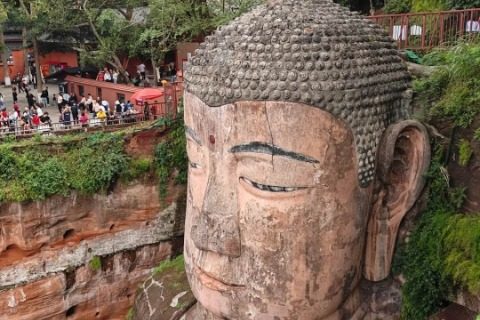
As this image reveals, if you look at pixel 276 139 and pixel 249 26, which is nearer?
pixel 276 139

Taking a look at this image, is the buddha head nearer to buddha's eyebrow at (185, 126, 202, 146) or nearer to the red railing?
buddha's eyebrow at (185, 126, 202, 146)

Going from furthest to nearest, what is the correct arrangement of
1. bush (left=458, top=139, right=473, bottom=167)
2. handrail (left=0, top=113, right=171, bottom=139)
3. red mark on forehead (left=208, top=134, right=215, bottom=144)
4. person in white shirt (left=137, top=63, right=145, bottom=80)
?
1. person in white shirt (left=137, top=63, right=145, bottom=80)
2. handrail (left=0, top=113, right=171, bottom=139)
3. red mark on forehead (left=208, top=134, right=215, bottom=144)
4. bush (left=458, top=139, right=473, bottom=167)

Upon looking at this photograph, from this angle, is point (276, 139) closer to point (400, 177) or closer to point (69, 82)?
point (400, 177)

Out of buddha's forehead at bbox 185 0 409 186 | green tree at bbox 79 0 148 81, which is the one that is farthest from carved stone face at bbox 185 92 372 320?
green tree at bbox 79 0 148 81

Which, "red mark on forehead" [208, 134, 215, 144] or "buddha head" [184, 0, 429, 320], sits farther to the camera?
"red mark on forehead" [208, 134, 215, 144]

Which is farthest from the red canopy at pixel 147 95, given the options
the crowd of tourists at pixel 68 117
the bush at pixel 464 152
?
the bush at pixel 464 152

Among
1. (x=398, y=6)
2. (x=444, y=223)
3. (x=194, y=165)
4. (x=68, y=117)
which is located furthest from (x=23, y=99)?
(x=444, y=223)

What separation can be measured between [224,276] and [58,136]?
6752 millimetres

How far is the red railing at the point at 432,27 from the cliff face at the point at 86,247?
16.6 feet

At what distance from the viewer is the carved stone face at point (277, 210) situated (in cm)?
491

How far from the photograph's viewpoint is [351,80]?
496 cm

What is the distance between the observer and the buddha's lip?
5.21 metres

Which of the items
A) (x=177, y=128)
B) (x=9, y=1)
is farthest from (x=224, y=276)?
(x=9, y=1)

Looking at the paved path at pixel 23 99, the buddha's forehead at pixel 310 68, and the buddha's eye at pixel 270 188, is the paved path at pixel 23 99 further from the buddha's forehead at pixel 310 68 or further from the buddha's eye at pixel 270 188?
the buddha's eye at pixel 270 188
